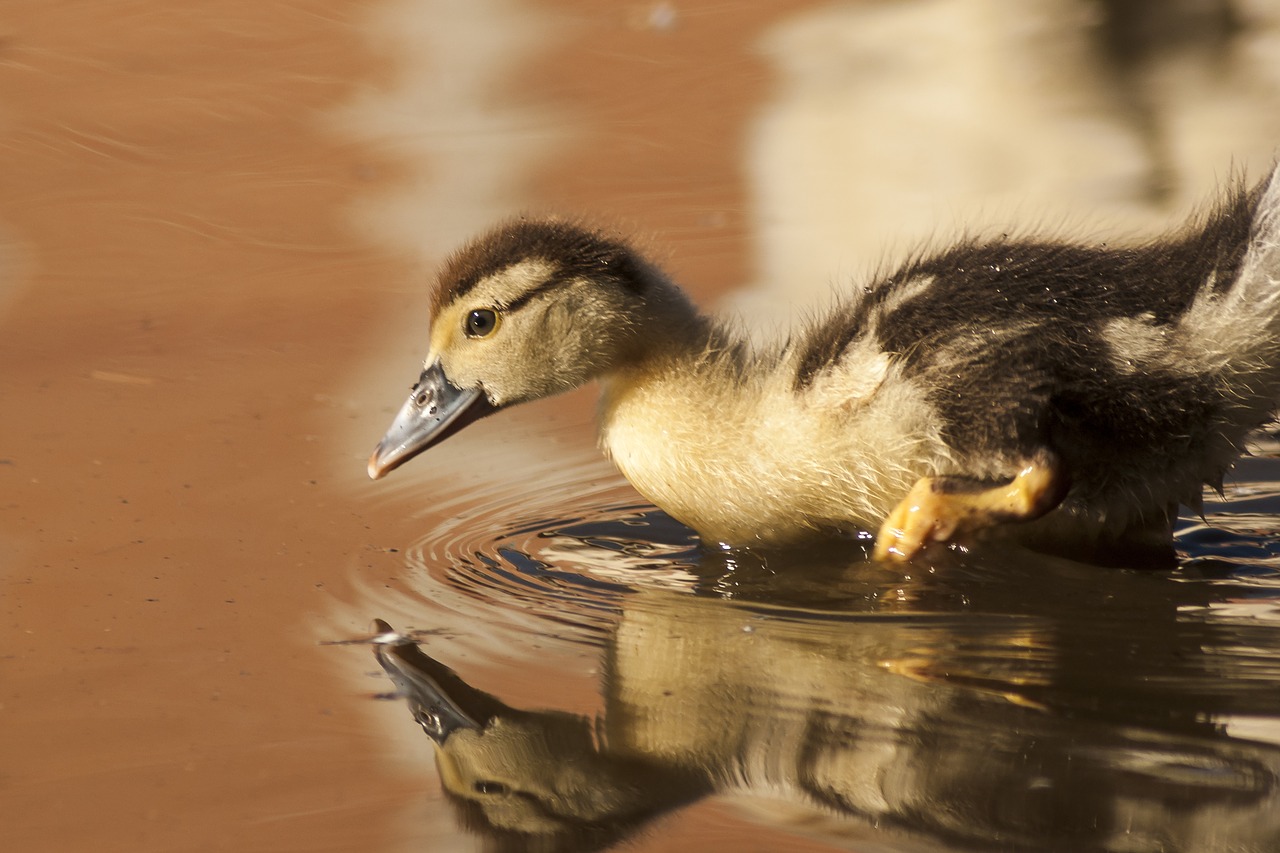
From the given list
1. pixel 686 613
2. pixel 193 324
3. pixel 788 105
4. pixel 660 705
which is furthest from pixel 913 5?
pixel 660 705

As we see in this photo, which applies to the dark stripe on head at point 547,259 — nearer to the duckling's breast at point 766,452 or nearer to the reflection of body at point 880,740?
the duckling's breast at point 766,452

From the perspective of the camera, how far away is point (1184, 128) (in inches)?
242

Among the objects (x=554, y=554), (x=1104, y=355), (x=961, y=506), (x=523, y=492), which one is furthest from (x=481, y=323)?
(x=1104, y=355)

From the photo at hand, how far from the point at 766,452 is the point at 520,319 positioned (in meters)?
0.62

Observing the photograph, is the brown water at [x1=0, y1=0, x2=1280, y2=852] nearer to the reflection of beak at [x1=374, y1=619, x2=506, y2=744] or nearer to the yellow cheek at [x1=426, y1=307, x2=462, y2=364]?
the reflection of beak at [x1=374, y1=619, x2=506, y2=744]

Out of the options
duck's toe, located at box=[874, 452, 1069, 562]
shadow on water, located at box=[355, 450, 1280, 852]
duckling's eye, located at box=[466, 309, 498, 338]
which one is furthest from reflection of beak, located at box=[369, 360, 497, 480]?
duck's toe, located at box=[874, 452, 1069, 562]

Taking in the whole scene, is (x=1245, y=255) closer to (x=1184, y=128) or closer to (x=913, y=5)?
(x=1184, y=128)

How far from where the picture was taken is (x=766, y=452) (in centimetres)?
348

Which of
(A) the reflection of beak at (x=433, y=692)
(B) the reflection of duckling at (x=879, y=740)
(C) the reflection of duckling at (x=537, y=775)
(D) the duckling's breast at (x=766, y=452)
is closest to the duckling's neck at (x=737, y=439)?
(D) the duckling's breast at (x=766, y=452)

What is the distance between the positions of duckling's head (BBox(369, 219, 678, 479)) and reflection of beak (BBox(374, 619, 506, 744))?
31.2 inches

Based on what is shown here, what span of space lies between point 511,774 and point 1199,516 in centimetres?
190

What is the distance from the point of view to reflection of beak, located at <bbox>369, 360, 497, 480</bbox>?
3670 mm

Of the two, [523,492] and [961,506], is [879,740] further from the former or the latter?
[523,492]

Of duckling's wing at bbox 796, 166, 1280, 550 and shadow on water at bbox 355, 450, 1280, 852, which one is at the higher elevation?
duckling's wing at bbox 796, 166, 1280, 550
